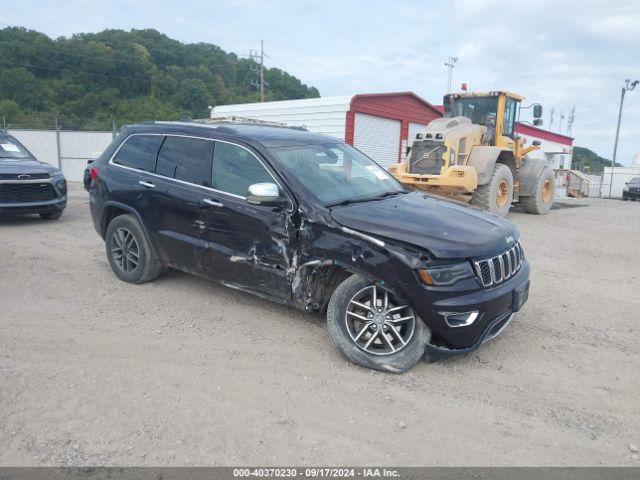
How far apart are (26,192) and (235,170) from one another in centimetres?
618

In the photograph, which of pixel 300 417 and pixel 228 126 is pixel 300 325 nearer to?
pixel 300 417

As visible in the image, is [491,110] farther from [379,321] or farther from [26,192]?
[26,192]

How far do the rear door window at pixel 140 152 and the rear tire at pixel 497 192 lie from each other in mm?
7765

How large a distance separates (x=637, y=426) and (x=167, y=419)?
294cm

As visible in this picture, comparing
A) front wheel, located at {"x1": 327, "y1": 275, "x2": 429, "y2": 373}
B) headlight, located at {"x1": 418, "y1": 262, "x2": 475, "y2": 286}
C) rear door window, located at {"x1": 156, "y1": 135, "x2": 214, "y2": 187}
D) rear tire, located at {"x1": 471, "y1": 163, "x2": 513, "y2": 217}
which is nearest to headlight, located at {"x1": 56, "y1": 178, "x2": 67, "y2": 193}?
rear door window, located at {"x1": 156, "y1": 135, "x2": 214, "y2": 187}

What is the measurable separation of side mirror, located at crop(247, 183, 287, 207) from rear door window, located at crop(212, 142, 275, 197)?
7.9 inches

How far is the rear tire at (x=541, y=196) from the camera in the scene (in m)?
13.2

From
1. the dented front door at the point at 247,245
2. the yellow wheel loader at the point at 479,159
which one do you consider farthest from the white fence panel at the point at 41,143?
the dented front door at the point at 247,245

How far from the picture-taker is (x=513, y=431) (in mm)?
3037

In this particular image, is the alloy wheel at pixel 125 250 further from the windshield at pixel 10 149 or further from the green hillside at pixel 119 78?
the green hillside at pixel 119 78

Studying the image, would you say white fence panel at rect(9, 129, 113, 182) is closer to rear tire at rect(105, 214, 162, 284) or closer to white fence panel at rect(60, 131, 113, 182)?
white fence panel at rect(60, 131, 113, 182)

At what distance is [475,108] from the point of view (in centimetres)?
1280

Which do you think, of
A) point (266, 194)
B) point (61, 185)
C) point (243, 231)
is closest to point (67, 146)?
point (61, 185)

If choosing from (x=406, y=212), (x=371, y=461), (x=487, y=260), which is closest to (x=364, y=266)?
(x=406, y=212)
